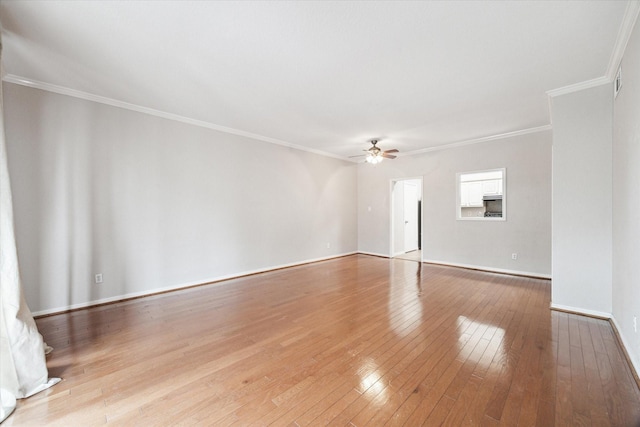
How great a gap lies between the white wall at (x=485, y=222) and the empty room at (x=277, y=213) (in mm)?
57

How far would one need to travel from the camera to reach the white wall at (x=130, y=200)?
3117 mm

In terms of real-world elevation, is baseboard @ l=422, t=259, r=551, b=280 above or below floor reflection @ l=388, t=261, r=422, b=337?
above

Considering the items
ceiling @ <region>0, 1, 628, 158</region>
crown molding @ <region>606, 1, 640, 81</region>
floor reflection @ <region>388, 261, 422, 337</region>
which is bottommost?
floor reflection @ <region>388, 261, 422, 337</region>

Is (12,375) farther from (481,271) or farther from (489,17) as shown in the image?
(481,271)

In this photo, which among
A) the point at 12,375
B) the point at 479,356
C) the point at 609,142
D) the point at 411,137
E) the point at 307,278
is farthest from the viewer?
the point at 411,137

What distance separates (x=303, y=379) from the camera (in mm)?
1966

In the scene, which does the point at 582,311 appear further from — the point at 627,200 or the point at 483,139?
the point at 483,139

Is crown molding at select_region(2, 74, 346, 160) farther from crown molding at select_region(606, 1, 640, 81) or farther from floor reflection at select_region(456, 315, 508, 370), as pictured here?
crown molding at select_region(606, 1, 640, 81)

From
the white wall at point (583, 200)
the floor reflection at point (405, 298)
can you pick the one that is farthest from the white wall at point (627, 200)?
the floor reflection at point (405, 298)

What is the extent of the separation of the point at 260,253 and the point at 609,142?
541 cm

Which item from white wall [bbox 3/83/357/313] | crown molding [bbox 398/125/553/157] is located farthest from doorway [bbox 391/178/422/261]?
white wall [bbox 3/83/357/313]

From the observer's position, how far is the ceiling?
2.02 m

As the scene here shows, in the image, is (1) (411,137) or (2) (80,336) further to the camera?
(1) (411,137)

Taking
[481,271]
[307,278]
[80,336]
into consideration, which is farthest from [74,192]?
[481,271]
